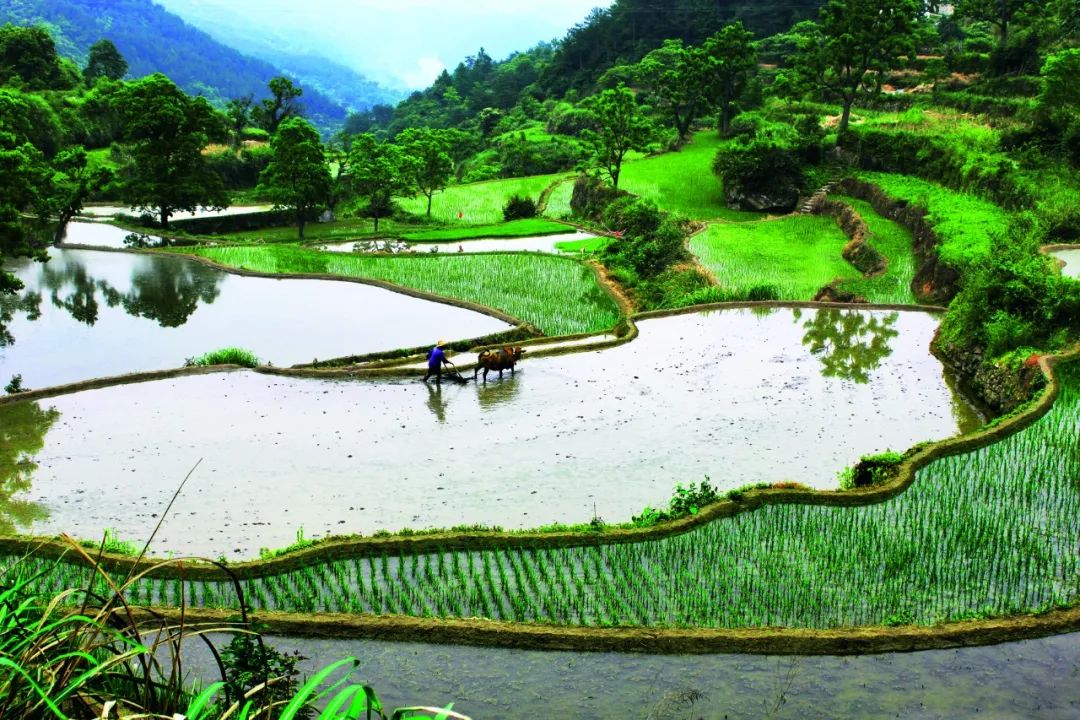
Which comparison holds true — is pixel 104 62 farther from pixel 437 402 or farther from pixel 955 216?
pixel 437 402

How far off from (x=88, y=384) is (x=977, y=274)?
681 inches

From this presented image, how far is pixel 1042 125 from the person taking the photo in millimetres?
29969

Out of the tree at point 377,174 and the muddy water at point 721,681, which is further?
the tree at point 377,174

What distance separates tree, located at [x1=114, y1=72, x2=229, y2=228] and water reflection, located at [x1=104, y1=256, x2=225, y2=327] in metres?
8.32

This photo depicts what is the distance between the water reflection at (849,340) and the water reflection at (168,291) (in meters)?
14.9

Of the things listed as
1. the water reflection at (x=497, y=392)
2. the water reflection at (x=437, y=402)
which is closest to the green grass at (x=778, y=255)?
the water reflection at (x=497, y=392)

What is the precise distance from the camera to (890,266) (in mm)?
23875

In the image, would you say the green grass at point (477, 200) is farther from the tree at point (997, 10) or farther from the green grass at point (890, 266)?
the tree at point (997, 10)

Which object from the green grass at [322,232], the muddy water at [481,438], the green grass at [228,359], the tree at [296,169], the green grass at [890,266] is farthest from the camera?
the tree at [296,169]

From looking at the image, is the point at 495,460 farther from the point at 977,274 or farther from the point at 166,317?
the point at 166,317

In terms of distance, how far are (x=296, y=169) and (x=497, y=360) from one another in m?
23.7

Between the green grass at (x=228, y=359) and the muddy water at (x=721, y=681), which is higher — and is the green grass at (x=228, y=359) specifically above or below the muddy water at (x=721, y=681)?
above

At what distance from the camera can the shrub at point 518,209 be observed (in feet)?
126

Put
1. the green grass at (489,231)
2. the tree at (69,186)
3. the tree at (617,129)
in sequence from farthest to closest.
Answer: the tree at (617,129), the green grass at (489,231), the tree at (69,186)
